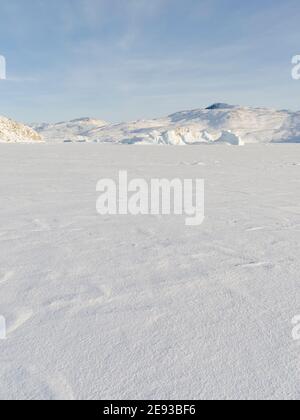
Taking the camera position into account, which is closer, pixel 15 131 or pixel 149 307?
pixel 149 307

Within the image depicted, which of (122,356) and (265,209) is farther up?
(265,209)

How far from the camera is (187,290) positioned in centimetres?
243

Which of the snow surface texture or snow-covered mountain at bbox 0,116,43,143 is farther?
snow-covered mountain at bbox 0,116,43,143

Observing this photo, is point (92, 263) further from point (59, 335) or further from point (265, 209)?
point (265, 209)

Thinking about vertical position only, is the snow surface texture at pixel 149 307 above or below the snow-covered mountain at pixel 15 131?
below

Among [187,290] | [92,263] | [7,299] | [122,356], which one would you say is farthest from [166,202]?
[122,356]

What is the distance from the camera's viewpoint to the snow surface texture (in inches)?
60.3

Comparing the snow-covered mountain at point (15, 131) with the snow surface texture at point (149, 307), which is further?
the snow-covered mountain at point (15, 131)

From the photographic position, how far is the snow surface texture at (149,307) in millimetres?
1531

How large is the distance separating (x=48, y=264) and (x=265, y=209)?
11.1 feet

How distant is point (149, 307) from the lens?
2191 mm

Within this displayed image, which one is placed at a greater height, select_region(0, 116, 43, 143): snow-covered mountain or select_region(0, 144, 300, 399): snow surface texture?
select_region(0, 116, 43, 143): snow-covered mountain
